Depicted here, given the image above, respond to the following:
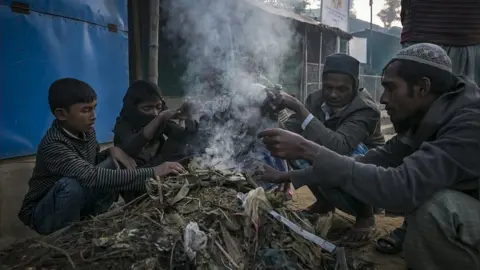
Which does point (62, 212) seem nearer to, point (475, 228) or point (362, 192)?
point (362, 192)

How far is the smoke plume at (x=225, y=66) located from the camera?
166 inches

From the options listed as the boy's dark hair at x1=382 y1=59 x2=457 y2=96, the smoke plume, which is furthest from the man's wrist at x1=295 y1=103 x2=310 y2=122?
the boy's dark hair at x1=382 y1=59 x2=457 y2=96

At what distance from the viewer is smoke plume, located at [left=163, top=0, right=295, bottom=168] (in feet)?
13.8

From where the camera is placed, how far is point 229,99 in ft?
14.4

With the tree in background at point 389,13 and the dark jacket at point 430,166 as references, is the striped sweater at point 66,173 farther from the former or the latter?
the tree in background at point 389,13

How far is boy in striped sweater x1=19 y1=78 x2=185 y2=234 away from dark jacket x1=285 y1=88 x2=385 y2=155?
1.36m

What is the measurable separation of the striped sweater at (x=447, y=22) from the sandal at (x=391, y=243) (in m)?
1.68

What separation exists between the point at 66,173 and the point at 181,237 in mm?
1226

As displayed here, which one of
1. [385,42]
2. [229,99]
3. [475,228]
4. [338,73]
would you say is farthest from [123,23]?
[385,42]

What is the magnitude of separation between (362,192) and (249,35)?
17.0 ft

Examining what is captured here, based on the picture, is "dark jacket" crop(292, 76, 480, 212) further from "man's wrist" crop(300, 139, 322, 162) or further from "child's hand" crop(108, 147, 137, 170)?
"child's hand" crop(108, 147, 137, 170)

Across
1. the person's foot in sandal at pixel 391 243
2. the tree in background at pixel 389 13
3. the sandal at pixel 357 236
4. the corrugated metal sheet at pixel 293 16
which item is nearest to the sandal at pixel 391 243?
the person's foot in sandal at pixel 391 243

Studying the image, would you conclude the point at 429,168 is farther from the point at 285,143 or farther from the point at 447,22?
the point at 447,22

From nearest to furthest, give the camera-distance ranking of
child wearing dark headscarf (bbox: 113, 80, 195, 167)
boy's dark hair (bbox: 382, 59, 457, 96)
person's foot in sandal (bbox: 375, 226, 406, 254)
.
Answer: boy's dark hair (bbox: 382, 59, 457, 96) → person's foot in sandal (bbox: 375, 226, 406, 254) → child wearing dark headscarf (bbox: 113, 80, 195, 167)
